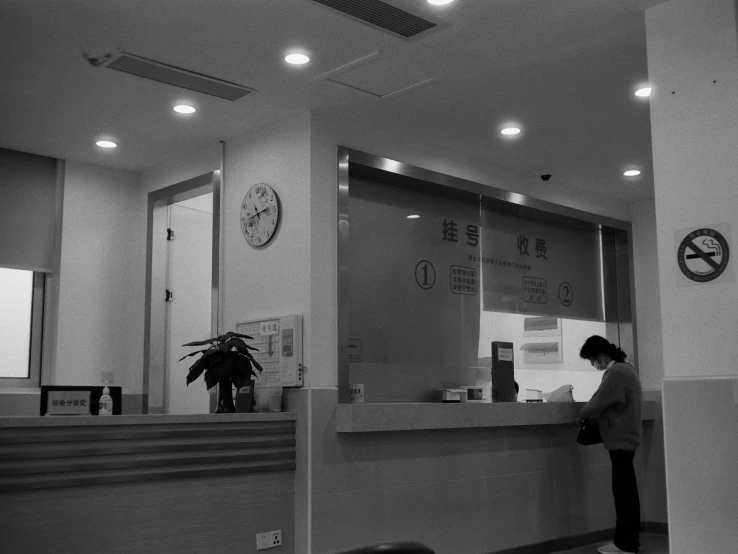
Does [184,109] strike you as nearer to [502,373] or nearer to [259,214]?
[259,214]

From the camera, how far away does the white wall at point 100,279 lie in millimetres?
6598

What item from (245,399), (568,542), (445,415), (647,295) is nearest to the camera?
(245,399)

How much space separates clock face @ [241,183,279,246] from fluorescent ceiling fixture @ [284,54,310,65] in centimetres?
115

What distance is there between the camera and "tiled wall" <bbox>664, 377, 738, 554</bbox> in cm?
372

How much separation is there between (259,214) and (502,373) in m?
2.36

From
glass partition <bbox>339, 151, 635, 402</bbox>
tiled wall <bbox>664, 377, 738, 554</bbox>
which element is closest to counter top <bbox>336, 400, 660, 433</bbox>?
glass partition <bbox>339, 151, 635, 402</bbox>

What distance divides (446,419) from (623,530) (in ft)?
5.79

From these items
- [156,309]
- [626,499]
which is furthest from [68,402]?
[626,499]

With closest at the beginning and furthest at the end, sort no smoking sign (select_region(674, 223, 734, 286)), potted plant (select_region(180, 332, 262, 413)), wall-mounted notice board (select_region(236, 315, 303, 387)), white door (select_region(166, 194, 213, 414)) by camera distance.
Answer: no smoking sign (select_region(674, 223, 734, 286)) → potted plant (select_region(180, 332, 262, 413)) → wall-mounted notice board (select_region(236, 315, 303, 387)) → white door (select_region(166, 194, 213, 414))

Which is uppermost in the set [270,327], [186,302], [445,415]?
[186,302]

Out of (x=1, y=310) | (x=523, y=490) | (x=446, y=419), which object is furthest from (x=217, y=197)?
(x=523, y=490)

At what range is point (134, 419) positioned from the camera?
4449 mm

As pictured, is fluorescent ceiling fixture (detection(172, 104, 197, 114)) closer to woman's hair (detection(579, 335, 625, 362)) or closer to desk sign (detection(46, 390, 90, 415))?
desk sign (detection(46, 390, 90, 415))

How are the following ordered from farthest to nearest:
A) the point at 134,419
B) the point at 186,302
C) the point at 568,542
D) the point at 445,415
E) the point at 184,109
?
the point at 186,302 → the point at 568,542 → the point at 445,415 → the point at 184,109 → the point at 134,419
